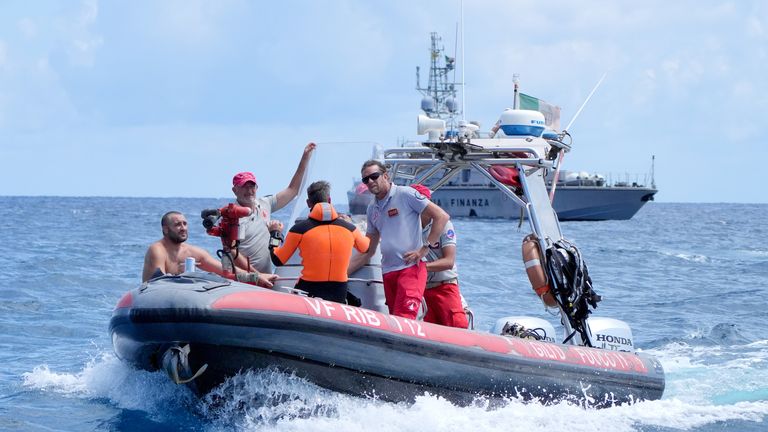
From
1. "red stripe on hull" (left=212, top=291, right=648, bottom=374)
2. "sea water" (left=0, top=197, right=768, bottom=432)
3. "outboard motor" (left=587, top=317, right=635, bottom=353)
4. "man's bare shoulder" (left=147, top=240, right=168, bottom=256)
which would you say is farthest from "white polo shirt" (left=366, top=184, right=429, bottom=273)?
"outboard motor" (left=587, top=317, right=635, bottom=353)

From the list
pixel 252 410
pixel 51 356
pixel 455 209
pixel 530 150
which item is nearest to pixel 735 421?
pixel 530 150

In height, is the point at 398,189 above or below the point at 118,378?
above

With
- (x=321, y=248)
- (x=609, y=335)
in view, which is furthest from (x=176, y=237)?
(x=609, y=335)

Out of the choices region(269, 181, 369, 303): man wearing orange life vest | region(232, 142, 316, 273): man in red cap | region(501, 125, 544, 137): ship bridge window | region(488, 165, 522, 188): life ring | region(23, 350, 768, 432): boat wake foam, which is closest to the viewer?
region(23, 350, 768, 432): boat wake foam

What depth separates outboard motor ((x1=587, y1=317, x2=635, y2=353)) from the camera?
7.43 metres

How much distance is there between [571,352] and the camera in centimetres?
679

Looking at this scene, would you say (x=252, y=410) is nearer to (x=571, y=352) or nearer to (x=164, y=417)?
(x=164, y=417)

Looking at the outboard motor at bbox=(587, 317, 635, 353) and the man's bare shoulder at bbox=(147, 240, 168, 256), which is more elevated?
the man's bare shoulder at bbox=(147, 240, 168, 256)

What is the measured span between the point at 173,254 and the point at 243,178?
72 cm

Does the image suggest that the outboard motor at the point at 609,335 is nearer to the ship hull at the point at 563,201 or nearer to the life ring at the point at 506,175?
the life ring at the point at 506,175

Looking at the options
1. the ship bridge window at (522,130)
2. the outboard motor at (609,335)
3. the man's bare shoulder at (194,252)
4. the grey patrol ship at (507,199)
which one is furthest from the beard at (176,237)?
the grey patrol ship at (507,199)

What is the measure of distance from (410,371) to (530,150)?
2.12m

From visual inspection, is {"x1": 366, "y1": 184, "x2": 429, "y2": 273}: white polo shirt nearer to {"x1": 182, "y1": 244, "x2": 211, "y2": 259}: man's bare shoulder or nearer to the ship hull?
{"x1": 182, "y1": 244, "x2": 211, "y2": 259}: man's bare shoulder

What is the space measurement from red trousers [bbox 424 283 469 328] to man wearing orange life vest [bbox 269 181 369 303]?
0.92 meters
